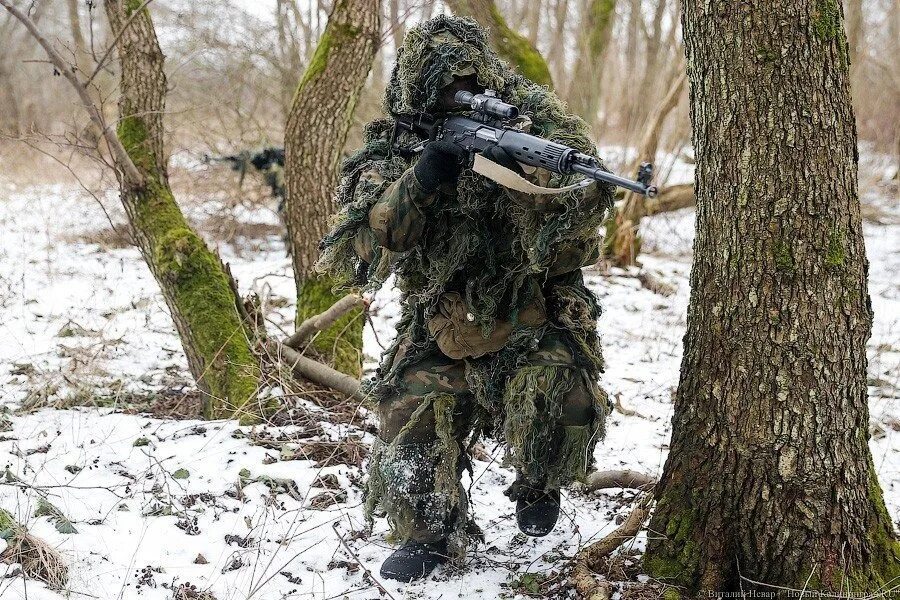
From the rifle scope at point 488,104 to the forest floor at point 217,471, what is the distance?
4.57 feet

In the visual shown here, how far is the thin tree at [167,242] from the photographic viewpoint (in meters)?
3.99

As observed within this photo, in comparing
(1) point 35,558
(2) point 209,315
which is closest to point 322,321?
(2) point 209,315

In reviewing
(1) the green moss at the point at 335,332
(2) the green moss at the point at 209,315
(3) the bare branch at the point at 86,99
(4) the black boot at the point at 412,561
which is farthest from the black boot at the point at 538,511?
(3) the bare branch at the point at 86,99

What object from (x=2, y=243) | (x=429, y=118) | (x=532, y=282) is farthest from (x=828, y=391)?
(x=2, y=243)

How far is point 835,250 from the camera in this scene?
83.4 inches

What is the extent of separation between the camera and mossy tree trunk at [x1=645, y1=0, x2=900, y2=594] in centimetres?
209

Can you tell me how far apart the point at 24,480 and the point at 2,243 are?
5.71 m

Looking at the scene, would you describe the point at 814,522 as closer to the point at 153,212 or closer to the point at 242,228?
the point at 153,212

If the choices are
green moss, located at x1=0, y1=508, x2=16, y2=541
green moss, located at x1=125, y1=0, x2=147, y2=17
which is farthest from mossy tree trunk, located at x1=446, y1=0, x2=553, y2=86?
green moss, located at x1=0, y1=508, x2=16, y2=541

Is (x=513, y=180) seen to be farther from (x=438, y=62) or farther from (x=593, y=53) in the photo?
(x=593, y=53)

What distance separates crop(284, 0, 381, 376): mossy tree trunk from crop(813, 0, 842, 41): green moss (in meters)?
2.89

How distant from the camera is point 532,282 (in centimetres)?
265

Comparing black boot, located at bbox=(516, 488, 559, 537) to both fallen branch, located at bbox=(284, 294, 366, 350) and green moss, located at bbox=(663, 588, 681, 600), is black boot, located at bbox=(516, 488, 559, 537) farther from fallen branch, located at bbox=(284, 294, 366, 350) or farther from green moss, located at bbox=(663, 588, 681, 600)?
fallen branch, located at bbox=(284, 294, 366, 350)

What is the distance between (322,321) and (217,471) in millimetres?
1122
